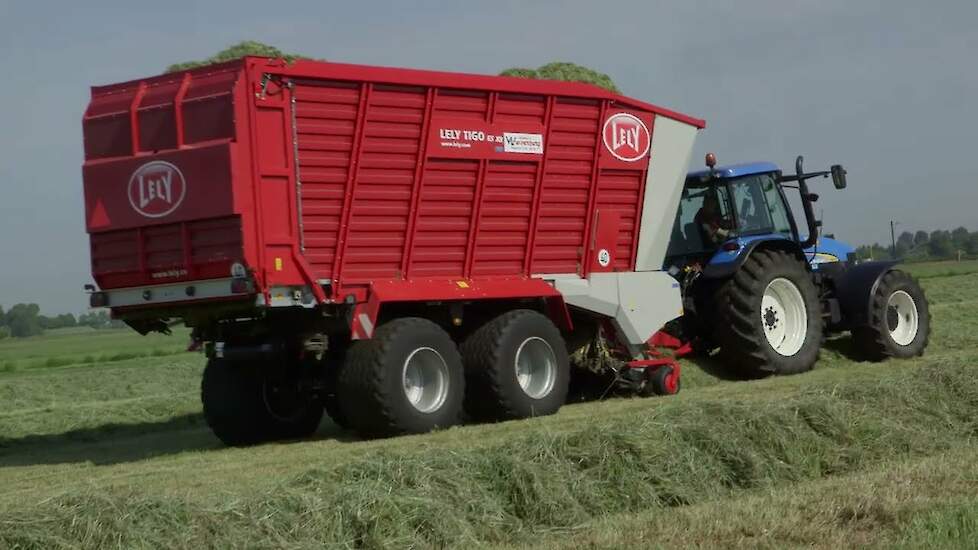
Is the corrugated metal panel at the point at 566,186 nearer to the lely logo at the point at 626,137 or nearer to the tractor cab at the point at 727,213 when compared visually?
the lely logo at the point at 626,137

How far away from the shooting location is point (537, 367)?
12195mm

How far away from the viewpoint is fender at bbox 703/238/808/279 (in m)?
14.2

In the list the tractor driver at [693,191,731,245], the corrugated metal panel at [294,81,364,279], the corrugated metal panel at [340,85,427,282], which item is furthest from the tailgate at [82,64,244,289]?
the tractor driver at [693,191,731,245]

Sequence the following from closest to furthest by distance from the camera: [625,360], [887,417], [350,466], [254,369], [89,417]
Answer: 1. [350,466]
2. [887,417]
3. [254,369]
4. [625,360]
5. [89,417]

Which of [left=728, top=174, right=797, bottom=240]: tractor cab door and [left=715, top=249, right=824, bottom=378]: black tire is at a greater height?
[left=728, top=174, right=797, bottom=240]: tractor cab door

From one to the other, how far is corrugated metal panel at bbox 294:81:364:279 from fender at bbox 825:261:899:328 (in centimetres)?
714

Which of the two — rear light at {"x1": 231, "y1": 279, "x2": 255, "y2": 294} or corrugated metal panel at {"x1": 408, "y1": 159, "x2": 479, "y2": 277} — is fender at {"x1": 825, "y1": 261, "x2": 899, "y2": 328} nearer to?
corrugated metal panel at {"x1": 408, "y1": 159, "x2": 479, "y2": 277}

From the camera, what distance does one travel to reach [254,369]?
38.5 ft

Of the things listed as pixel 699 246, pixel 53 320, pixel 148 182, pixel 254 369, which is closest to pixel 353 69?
pixel 148 182

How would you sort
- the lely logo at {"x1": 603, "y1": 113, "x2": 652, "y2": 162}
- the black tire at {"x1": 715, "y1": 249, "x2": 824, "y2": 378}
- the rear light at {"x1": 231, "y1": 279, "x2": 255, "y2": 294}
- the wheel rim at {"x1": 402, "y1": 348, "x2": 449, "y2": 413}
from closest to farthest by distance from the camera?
the rear light at {"x1": 231, "y1": 279, "x2": 255, "y2": 294}, the wheel rim at {"x1": 402, "y1": 348, "x2": 449, "y2": 413}, the lely logo at {"x1": 603, "y1": 113, "x2": 652, "y2": 162}, the black tire at {"x1": 715, "y1": 249, "x2": 824, "y2": 378}

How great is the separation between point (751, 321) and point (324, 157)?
213 inches

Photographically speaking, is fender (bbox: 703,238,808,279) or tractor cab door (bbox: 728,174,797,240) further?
tractor cab door (bbox: 728,174,797,240)

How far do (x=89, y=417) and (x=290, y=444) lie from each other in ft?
14.2

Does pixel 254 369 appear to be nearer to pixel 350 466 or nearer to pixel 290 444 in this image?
pixel 290 444
